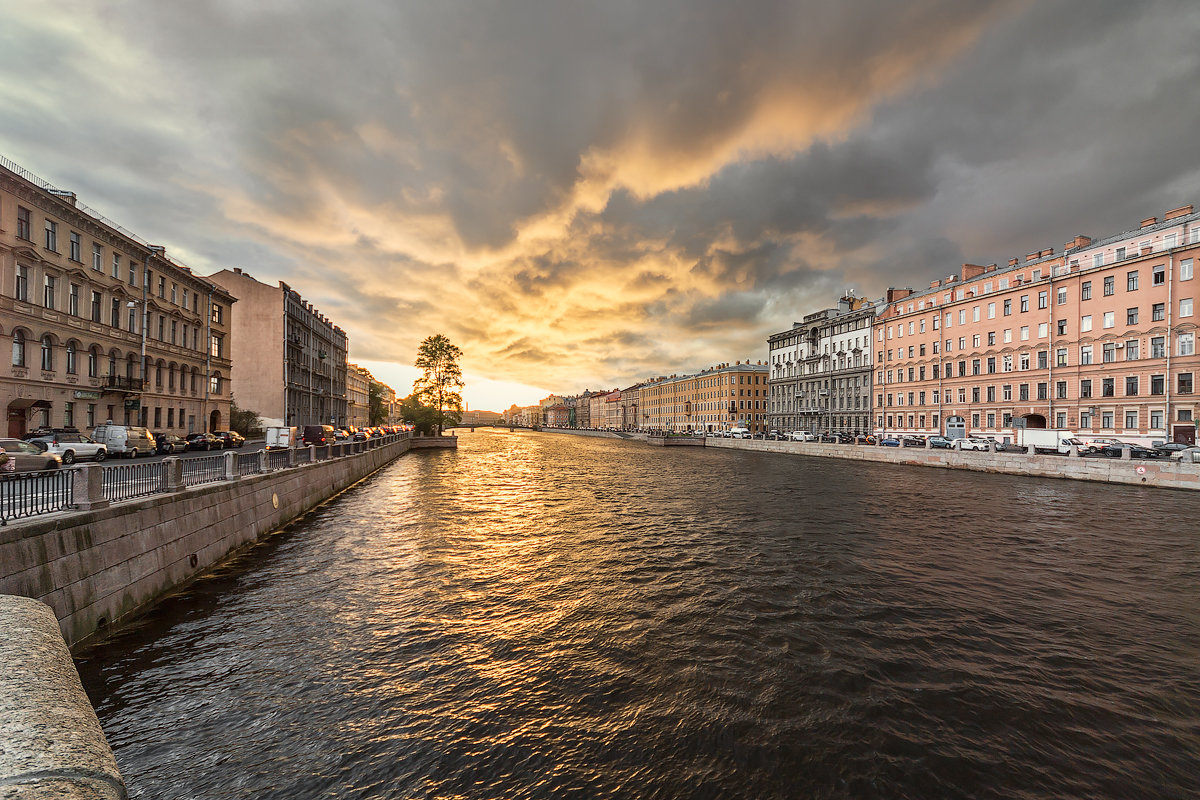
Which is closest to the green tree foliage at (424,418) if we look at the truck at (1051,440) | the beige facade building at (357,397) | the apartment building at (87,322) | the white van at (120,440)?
the beige facade building at (357,397)

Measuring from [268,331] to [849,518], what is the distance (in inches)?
2520

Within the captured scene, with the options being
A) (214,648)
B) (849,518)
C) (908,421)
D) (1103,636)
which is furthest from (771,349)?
(214,648)

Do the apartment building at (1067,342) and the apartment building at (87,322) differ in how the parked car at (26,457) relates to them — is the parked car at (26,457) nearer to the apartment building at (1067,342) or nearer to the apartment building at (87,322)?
the apartment building at (87,322)

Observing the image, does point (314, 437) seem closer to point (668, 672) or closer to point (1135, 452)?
point (668, 672)

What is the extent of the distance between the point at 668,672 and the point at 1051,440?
51.6 m

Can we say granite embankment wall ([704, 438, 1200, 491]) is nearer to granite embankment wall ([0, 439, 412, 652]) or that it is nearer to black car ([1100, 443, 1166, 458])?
black car ([1100, 443, 1166, 458])

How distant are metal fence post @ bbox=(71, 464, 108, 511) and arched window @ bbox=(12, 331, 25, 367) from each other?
1103 inches

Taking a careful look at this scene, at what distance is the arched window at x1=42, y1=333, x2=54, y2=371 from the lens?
89.9 feet

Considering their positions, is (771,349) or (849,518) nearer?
(849,518)

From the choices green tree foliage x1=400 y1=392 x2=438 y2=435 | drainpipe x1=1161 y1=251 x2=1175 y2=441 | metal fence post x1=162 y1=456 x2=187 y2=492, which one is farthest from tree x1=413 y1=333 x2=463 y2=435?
drainpipe x1=1161 y1=251 x2=1175 y2=441

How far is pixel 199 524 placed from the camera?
12312mm

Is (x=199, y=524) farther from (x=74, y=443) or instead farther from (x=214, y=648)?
(x=74, y=443)

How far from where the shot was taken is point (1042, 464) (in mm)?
35000

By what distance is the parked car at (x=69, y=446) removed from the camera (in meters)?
21.0
